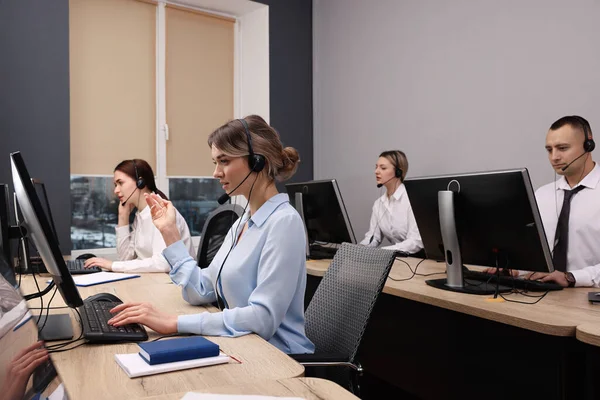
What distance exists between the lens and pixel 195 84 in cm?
476

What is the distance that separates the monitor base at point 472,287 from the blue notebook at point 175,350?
1.15 meters

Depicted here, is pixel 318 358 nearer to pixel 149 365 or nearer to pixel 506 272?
pixel 149 365

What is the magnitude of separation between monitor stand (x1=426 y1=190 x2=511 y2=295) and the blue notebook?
114cm

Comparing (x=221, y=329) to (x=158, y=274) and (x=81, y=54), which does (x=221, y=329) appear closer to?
(x=158, y=274)

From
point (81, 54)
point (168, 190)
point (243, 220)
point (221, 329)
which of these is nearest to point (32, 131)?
point (81, 54)

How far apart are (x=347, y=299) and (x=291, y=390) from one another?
2.31 feet

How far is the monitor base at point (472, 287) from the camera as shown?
1.96 m

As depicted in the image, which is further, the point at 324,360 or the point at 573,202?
the point at 573,202

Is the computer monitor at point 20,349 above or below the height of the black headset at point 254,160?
below

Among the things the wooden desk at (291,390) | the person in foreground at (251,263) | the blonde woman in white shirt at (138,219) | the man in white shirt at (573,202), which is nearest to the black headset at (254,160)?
the person in foreground at (251,263)

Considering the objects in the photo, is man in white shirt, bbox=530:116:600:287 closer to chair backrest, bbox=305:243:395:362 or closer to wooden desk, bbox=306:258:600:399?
wooden desk, bbox=306:258:600:399

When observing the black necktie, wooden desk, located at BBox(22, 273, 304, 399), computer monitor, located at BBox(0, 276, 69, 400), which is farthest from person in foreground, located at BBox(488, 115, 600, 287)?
computer monitor, located at BBox(0, 276, 69, 400)

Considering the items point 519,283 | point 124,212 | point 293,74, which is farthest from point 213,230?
point 293,74

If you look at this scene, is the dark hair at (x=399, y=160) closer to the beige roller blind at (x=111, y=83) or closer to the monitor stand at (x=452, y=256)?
the monitor stand at (x=452, y=256)
